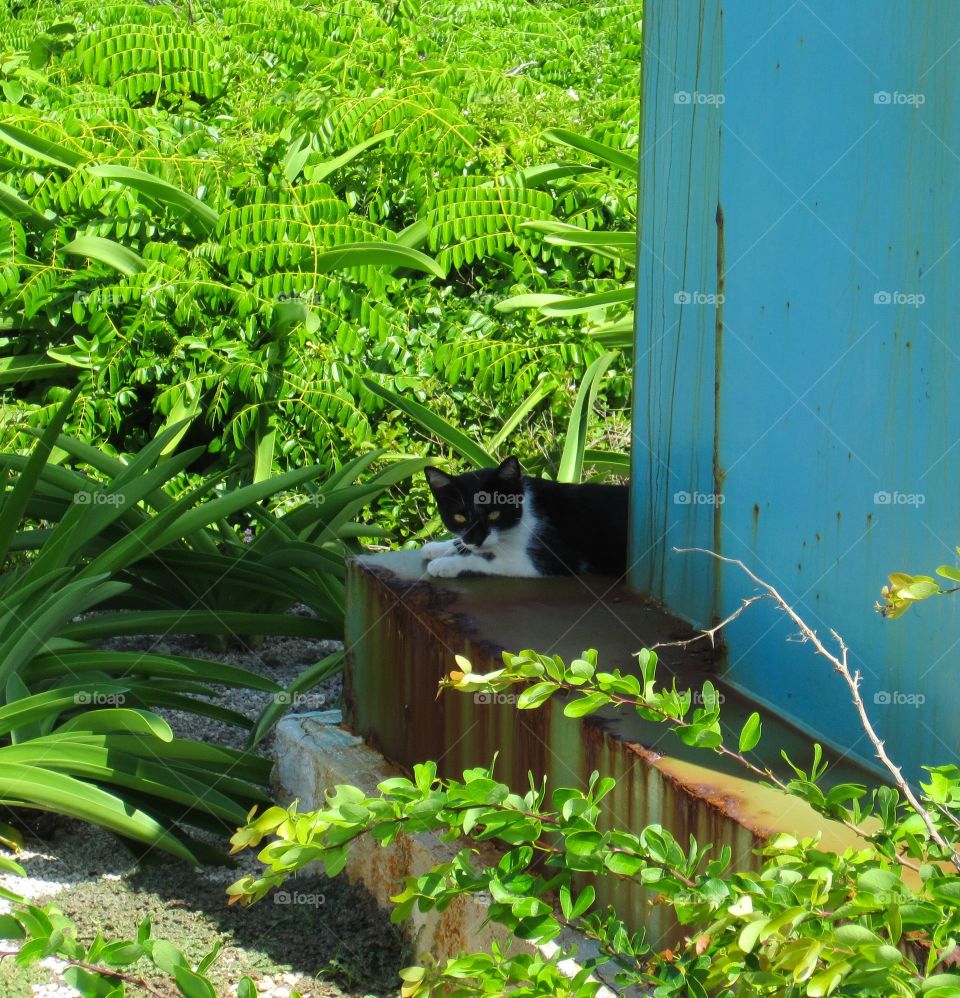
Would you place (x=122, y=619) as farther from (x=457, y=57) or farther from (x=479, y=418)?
(x=457, y=57)

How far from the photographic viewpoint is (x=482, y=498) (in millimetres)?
3436

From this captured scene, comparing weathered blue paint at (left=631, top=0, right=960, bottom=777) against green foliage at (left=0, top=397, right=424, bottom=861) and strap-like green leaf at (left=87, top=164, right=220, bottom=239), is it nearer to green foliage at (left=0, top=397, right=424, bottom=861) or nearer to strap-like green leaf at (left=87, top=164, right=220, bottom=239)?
green foliage at (left=0, top=397, right=424, bottom=861)

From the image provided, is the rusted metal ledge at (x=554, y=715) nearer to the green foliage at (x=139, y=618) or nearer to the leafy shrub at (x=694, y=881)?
the leafy shrub at (x=694, y=881)

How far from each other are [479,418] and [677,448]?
2.91 meters

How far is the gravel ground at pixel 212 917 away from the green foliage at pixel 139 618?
11cm

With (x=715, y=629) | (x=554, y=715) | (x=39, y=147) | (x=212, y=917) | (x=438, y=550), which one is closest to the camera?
(x=715, y=629)

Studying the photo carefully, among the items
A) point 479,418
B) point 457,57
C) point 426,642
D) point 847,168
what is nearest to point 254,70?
point 457,57

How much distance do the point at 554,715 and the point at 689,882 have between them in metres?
0.93

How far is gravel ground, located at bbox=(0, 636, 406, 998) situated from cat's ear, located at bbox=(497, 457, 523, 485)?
4.03 ft

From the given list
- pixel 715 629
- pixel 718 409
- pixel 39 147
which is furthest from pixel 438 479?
pixel 39 147

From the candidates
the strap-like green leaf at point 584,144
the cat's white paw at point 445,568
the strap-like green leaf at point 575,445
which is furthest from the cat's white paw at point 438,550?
the strap-like green leaf at point 584,144

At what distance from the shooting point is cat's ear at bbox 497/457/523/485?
345cm

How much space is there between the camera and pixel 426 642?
2658mm

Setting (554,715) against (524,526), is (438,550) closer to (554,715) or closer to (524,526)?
(524,526)
